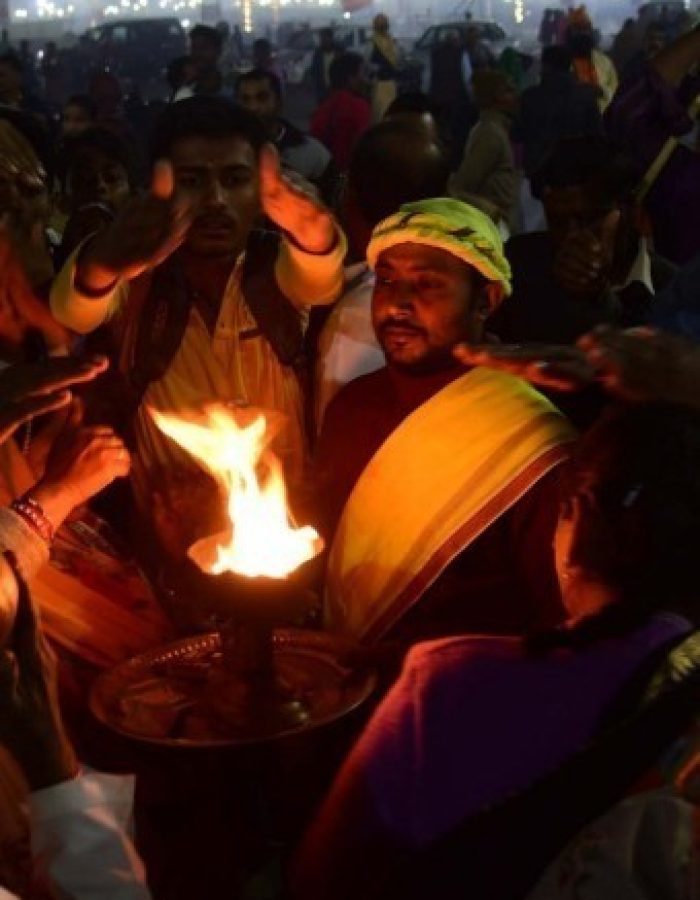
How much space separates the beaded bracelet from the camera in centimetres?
313

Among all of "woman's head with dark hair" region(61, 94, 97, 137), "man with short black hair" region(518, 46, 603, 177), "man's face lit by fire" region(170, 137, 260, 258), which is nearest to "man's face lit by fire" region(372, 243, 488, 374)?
"man's face lit by fire" region(170, 137, 260, 258)

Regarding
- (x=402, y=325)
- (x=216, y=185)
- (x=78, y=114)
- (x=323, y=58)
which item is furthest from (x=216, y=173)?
(x=323, y=58)

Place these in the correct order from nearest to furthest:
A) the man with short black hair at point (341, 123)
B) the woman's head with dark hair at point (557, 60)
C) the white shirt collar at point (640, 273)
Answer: the white shirt collar at point (640, 273), the woman's head with dark hair at point (557, 60), the man with short black hair at point (341, 123)

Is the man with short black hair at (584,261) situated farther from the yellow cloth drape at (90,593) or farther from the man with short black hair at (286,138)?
the man with short black hair at (286,138)

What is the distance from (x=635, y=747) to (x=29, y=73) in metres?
19.3

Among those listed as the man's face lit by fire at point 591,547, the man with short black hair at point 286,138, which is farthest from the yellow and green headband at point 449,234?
the man with short black hair at point 286,138

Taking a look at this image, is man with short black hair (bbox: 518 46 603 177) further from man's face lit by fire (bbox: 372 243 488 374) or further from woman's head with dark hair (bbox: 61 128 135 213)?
man's face lit by fire (bbox: 372 243 488 374)

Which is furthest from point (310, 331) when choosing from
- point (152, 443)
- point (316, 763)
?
point (316, 763)

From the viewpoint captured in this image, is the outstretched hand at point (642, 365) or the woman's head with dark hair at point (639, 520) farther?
the outstretched hand at point (642, 365)

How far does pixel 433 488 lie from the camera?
3.43 m

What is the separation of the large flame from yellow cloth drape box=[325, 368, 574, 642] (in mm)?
434

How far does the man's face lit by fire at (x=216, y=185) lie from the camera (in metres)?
3.87

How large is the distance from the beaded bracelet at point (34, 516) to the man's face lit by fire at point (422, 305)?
105 cm

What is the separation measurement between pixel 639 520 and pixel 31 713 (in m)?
1.08
